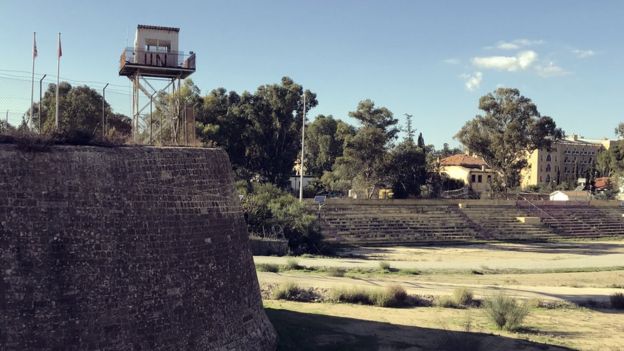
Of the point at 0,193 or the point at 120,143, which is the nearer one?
the point at 0,193

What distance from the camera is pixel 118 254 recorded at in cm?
1120

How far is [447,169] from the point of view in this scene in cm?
8425

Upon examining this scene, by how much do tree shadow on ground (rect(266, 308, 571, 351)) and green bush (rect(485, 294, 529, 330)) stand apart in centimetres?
126

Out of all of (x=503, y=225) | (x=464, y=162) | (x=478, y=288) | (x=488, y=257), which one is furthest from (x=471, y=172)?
(x=478, y=288)

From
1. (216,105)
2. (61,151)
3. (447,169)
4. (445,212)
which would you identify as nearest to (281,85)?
(216,105)

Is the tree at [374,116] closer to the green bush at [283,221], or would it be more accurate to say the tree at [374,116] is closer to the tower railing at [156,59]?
the green bush at [283,221]

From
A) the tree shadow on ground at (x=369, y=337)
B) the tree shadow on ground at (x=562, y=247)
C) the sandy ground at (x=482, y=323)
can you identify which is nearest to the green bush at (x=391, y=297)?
the sandy ground at (x=482, y=323)

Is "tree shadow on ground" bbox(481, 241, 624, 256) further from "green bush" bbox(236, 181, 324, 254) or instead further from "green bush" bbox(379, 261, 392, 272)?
"green bush" bbox(379, 261, 392, 272)

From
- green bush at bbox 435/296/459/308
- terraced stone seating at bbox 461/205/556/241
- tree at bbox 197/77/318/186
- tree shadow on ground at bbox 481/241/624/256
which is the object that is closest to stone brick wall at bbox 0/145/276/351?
green bush at bbox 435/296/459/308

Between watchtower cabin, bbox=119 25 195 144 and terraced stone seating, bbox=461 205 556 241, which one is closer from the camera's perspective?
watchtower cabin, bbox=119 25 195 144

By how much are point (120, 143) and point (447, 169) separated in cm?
7576

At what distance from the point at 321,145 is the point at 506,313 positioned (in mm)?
59161

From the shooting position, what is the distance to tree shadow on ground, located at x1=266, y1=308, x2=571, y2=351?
1694 centimetres

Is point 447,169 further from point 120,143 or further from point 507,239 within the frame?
point 120,143
